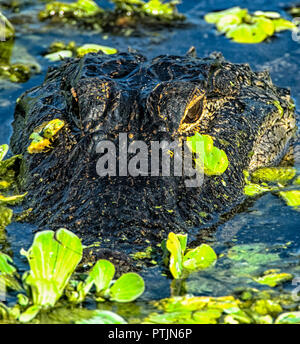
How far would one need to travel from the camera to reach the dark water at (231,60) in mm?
3844

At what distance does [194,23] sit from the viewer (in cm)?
849

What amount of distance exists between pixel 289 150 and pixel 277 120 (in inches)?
15.5

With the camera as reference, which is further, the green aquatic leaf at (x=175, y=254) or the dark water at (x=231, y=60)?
the dark water at (x=231, y=60)

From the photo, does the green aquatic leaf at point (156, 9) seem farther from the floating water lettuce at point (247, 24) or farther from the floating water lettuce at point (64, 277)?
the floating water lettuce at point (64, 277)

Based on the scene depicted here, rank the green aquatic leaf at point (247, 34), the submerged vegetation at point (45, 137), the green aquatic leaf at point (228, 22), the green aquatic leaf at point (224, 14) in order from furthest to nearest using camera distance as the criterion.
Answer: the green aquatic leaf at point (224, 14) < the green aquatic leaf at point (228, 22) < the green aquatic leaf at point (247, 34) < the submerged vegetation at point (45, 137)

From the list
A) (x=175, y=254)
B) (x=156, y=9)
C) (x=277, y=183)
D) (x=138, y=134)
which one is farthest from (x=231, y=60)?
(x=175, y=254)

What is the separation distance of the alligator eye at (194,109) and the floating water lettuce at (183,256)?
3.88ft

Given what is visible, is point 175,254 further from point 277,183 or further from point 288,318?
point 277,183

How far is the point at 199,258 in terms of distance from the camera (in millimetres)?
3895

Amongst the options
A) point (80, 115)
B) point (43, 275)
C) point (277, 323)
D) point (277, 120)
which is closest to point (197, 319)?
point (277, 323)

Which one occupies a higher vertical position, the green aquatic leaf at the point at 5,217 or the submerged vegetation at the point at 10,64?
the submerged vegetation at the point at 10,64

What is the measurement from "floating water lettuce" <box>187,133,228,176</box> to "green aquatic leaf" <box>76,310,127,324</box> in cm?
147

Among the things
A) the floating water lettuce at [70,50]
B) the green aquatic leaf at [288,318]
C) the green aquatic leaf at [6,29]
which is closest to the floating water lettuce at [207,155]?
the green aquatic leaf at [288,318]

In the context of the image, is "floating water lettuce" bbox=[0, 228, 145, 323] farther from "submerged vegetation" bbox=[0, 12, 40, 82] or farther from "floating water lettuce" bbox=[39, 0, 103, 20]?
"floating water lettuce" bbox=[39, 0, 103, 20]
